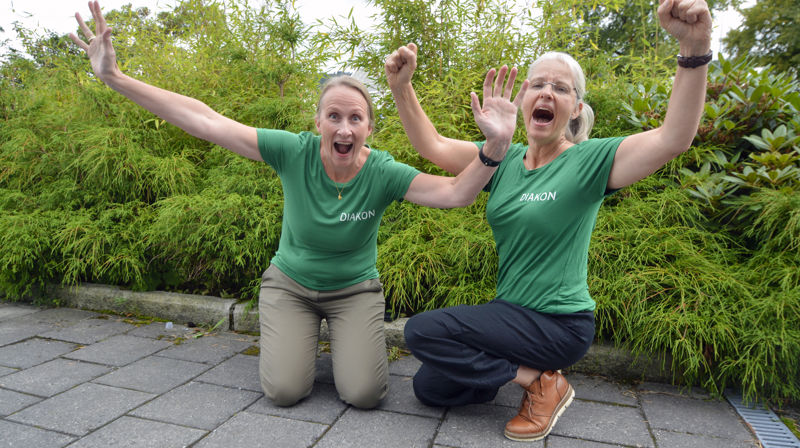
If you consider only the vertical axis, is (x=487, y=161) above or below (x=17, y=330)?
above

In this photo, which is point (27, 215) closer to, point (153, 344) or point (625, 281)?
point (153, 344)

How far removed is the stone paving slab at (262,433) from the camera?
208cm

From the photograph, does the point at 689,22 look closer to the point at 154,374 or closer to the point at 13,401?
the point at 154,374

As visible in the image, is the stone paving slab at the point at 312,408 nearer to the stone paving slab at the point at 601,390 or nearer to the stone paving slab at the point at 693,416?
the stone paving slab at the point at 601,390

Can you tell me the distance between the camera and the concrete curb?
9.07 feet

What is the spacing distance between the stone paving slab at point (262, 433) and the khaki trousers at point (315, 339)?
0.16m

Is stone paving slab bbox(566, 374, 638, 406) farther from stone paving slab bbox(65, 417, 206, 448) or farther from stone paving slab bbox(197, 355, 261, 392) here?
stone paving slab bbox(65, 417, 206, 448)

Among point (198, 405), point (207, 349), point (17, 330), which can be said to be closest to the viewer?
point (198, 405)

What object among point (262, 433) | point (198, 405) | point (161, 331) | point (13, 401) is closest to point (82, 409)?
point (13, 401)

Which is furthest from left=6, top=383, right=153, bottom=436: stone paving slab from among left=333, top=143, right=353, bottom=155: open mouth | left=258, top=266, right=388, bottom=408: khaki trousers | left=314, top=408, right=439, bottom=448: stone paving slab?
left=333, top=143, right=353, bottom=155: open mouth

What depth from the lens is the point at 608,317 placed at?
2736mm

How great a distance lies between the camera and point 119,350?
3.06 m

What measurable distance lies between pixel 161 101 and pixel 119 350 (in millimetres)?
1677

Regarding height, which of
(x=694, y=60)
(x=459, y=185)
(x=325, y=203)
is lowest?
(x=325, y=203)
